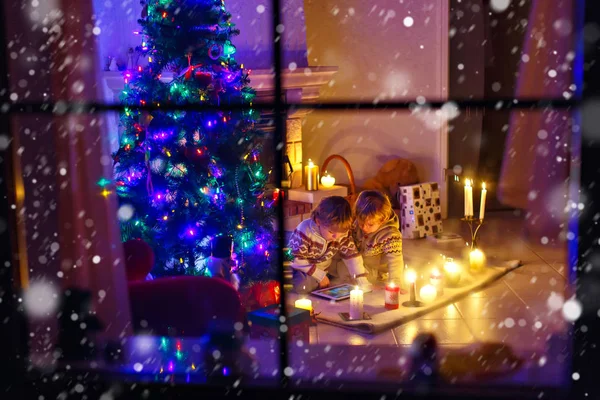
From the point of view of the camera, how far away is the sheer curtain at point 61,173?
5.24 feet

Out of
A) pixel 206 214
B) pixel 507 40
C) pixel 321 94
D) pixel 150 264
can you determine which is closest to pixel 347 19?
pixel 321 94

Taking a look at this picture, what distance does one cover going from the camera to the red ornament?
2061mm

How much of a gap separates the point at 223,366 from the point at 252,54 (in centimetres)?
401

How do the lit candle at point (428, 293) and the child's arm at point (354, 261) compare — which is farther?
the child's arm at point (354, 261)

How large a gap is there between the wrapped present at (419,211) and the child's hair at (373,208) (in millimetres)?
1386

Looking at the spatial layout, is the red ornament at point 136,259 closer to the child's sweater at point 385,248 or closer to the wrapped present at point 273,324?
the wrapped present at point 273,324

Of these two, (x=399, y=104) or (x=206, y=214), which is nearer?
(x=399, y=104)

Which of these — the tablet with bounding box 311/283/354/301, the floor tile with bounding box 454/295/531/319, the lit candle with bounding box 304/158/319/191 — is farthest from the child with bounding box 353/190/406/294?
the lit candle with bounding box 304/158/319/191

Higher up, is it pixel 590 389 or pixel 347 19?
pixel 347 19

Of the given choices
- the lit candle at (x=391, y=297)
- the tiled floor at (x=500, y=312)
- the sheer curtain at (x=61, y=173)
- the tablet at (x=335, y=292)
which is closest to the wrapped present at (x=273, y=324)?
the tiled floor at (x=500, y=312)

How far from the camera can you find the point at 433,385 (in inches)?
61.4

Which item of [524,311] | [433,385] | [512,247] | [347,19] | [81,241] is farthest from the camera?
[347,19]

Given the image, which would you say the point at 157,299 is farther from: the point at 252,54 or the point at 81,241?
the point at 252,54

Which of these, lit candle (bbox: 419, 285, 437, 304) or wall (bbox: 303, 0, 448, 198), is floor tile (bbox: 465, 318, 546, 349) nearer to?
lit candle (bbox: 419, 285, 437, 304)
